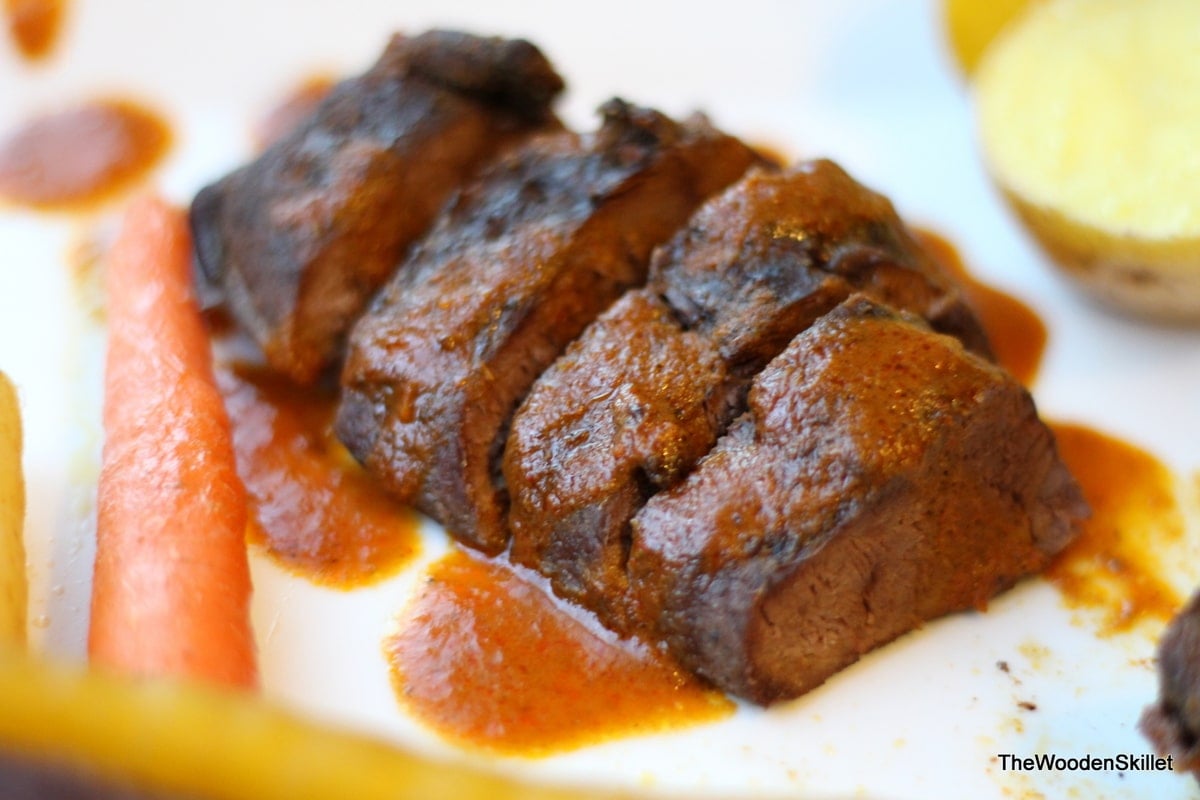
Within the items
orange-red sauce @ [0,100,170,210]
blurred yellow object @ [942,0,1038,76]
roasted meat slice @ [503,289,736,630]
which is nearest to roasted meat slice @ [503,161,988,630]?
roasted meat slice @ [503,289,736,630]

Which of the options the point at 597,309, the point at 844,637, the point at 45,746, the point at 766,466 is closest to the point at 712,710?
the point at 844,637

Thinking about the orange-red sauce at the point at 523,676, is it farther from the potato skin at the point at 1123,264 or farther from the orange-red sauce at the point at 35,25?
the orange-red sauce at the point at 35,25

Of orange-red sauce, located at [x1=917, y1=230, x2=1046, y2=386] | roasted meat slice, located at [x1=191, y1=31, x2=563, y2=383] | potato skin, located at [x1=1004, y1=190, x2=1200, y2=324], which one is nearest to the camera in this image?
potato skin, located at [x1=1004, y1=190, x2=1200, y2=324]

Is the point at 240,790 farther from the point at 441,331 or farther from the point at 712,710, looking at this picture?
the point at 441,331

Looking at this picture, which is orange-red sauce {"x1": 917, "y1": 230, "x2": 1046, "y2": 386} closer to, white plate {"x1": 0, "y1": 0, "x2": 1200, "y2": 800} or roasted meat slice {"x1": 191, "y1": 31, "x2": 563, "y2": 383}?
white plate {"x1": 0, "y1": 0, "x2": 1200, "y2": 800}

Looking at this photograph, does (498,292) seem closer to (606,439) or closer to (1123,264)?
(606,439)

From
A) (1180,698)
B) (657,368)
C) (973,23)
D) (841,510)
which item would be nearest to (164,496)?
(657,368)

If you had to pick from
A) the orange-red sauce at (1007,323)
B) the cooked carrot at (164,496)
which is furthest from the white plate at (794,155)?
the cooked carrot at (164,496)
